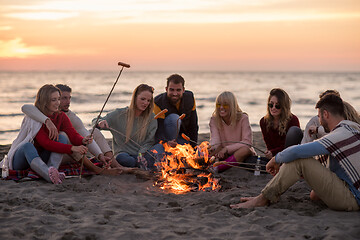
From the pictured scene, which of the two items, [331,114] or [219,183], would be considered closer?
[331,114]

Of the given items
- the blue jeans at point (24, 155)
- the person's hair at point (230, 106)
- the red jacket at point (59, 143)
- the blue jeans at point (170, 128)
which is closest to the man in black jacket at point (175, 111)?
the blue jeans at point (170, 128)

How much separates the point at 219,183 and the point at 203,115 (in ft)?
42.2

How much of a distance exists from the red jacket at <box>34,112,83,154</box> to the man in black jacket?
1.49m

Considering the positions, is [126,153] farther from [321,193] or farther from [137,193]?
[321,193]

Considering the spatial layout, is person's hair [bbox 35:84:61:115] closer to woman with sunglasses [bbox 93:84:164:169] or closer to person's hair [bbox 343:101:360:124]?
woman with sunglasses [bbox 93:84:164:169]

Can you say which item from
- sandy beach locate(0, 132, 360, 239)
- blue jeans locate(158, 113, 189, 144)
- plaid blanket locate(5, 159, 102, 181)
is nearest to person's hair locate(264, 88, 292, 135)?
sandy beach locate(0, 132, 360, 239)

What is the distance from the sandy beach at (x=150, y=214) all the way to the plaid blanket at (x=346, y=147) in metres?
0.45

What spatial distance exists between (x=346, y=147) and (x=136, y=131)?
344 cm

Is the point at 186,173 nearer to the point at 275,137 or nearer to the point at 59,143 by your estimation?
the point at 275,137

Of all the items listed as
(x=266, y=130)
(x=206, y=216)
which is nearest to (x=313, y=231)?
(x=206, y=216)

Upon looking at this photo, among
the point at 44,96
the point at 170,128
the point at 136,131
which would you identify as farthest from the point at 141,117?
the point at 44,96

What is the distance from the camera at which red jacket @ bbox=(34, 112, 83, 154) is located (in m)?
5.57

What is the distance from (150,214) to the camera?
4.28 m

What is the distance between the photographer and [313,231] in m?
3.68
